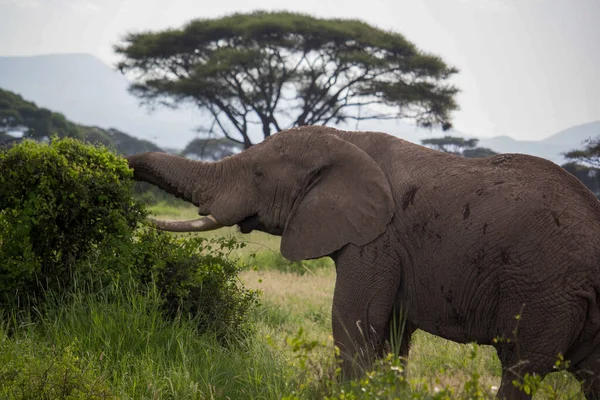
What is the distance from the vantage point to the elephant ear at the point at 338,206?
488 centimetres

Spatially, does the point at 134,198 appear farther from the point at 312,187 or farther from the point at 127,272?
the point at 312,187

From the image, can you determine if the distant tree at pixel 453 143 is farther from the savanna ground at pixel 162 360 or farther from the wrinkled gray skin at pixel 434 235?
the wrinkled gray skin at pixel 434 235

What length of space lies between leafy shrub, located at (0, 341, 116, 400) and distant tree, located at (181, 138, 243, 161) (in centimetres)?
3576

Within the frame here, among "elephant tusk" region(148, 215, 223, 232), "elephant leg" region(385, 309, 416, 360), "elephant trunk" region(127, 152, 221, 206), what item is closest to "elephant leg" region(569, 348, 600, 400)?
"elephant leg" region(385, 309, 416, 360)

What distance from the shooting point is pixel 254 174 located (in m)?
5.38

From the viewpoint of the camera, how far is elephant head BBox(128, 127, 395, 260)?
195 inches

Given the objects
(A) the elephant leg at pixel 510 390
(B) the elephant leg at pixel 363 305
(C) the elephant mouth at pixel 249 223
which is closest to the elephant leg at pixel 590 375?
(A) the elephant leg at pixel 510 390

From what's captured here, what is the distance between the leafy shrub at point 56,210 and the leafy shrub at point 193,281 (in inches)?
9.3

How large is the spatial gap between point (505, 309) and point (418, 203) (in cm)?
80

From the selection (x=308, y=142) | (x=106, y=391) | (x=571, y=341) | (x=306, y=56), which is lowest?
(x=106, y=391)

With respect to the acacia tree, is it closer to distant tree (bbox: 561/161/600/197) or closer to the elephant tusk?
distant tree (bbox: 561/161/600/197)

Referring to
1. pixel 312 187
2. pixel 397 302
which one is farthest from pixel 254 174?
pixel 397 302

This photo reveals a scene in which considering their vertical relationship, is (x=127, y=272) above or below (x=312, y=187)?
below

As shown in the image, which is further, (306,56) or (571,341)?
(306,56)
